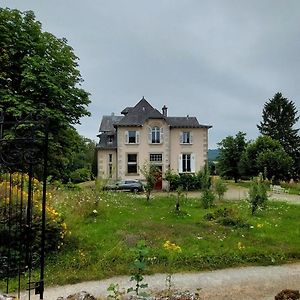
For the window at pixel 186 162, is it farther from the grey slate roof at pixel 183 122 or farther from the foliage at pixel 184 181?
the grey slate roof at pixel 183 122

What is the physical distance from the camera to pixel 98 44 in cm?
1295

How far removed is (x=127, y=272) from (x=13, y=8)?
58.7 feet

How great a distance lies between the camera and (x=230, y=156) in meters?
38.9

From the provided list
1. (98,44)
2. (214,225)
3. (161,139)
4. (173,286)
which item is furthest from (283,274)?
(161,139)

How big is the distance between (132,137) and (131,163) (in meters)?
2.48

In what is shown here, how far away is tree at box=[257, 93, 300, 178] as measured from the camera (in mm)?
48094

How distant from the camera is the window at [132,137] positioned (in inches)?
1203

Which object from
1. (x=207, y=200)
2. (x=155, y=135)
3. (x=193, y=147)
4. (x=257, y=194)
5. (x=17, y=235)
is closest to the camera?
(x=17, y=235)

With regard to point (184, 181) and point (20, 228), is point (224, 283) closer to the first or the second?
point (20, 228)

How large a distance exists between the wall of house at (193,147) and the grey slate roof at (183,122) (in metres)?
0.34

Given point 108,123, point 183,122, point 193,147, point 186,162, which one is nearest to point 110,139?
point 108,123

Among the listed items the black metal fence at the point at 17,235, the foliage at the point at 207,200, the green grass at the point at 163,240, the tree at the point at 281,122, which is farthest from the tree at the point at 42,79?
the tree at the point at 281,122

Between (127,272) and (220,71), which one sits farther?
(220,71)

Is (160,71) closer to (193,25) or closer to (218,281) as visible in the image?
(193,25)
